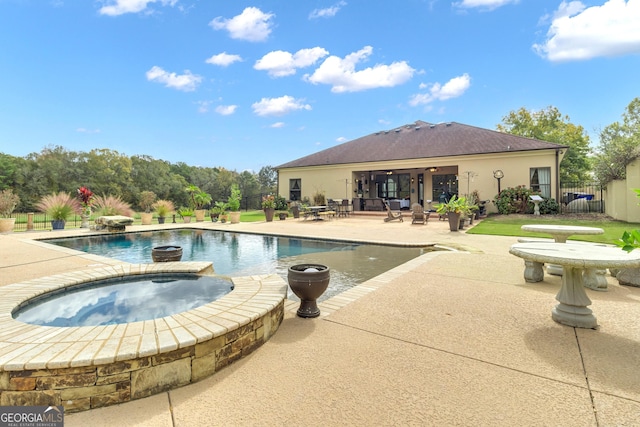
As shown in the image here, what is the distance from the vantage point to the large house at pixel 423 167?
15219mm


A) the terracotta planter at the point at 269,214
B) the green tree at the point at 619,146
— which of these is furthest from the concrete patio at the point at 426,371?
the terracotta planter at the point at 269,214

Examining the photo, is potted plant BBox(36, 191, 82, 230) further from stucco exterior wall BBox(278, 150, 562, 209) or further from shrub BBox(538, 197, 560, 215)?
shrub BBox(538, 197, 560, 215)

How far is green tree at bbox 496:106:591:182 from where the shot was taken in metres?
27.8

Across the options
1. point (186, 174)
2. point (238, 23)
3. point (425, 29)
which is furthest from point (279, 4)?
point (186, 174)

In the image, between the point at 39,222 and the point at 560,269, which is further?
the point at 39,222

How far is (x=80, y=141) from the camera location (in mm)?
29547

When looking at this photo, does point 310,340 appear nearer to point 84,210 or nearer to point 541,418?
point 541,418

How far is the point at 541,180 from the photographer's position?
1502 cm

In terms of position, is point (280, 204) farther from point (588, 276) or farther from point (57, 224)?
point (588, 276)

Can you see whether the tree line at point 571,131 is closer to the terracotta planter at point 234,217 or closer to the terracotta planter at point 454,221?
the terracotta planter at point 454,221

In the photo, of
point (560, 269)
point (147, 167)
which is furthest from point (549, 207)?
point (147, 167)

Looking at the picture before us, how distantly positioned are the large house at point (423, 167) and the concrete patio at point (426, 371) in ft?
43.8

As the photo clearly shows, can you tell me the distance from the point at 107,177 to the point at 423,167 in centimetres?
2841

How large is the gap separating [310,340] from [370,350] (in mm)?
549
